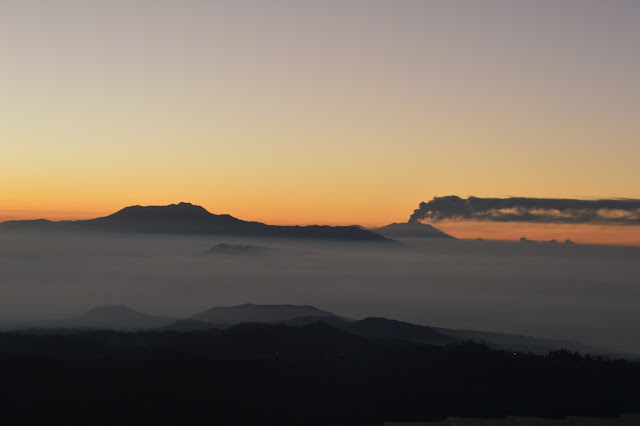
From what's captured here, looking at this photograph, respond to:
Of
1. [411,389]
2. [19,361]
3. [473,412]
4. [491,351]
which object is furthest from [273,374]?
[491,351]

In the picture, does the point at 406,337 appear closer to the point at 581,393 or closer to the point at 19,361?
the point at 581,393

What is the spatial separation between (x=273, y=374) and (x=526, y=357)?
138 ft

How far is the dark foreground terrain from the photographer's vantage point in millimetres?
71438

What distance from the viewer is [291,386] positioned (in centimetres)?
8325

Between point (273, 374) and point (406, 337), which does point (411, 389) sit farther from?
point (406, 337)

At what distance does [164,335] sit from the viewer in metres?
128

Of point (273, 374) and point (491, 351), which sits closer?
point (273, 374)

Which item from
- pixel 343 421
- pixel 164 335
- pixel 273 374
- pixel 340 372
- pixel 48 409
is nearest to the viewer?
pixel 48 409

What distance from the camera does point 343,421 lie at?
2918 inches

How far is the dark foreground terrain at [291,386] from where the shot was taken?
71438 millimetres

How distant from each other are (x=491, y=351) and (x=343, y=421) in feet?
139

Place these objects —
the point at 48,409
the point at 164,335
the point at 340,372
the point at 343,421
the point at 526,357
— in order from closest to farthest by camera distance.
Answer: the point at 48,409 → the point at 343,421 → the point at 340,372 → the point at 526,357 → the point at 164,335

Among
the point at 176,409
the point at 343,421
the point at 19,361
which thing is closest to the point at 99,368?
the point at 19,361

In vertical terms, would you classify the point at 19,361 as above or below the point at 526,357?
above
